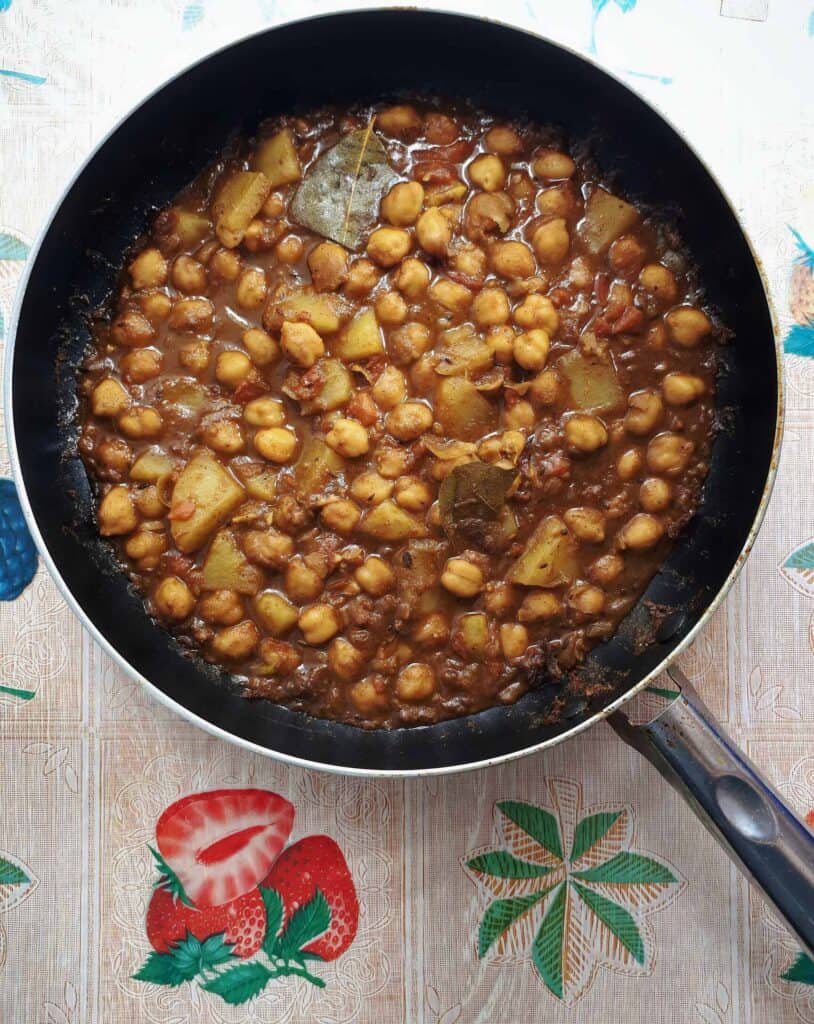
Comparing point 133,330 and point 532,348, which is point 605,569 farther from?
point 133,330

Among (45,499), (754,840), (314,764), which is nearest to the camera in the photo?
(754,840)

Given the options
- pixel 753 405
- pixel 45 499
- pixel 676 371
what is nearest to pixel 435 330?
pixel 676 371

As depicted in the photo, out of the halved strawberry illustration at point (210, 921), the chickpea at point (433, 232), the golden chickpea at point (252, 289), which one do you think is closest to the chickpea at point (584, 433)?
the chickpea at point (433, 232)

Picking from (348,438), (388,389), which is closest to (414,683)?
(348,438)

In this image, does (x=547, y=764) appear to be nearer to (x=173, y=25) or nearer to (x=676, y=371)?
(x=676, y=371)

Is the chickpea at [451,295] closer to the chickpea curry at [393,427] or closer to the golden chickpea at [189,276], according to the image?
the chickpea curry at [393,427]

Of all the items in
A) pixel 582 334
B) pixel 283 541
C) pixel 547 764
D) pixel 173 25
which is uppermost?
pixel 173 25

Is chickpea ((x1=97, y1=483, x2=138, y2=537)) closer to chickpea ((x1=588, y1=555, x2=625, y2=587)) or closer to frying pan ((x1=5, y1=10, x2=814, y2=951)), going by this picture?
frying pan ((x1=5, y1=10, x2=814, y2=951))

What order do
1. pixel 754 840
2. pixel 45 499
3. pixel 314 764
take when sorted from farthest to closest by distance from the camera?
pixel 45 499 → pixel 314 764 → pixel 754 840
